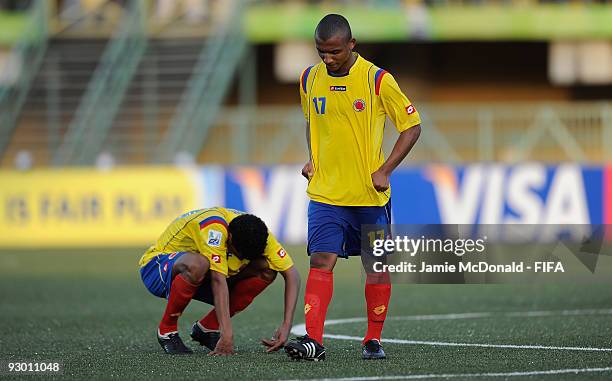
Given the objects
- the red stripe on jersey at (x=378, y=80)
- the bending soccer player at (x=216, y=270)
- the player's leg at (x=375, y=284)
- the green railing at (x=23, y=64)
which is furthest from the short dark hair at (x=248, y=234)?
the green railing at (x=23, y=64)

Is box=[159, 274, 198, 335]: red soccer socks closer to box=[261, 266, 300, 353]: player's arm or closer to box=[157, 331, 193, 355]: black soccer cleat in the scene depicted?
box=[157, 331, 193, 355]: black soccer cleat

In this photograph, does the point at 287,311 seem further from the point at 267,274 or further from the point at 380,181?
the point at 380,181

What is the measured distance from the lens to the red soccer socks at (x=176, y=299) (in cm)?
885

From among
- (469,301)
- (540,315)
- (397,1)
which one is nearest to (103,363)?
(540,315)

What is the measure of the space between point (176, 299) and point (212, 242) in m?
0.49

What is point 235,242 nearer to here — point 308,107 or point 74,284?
point 308,107

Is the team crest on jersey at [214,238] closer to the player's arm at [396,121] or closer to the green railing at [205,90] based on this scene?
the player's arm at [396,121]

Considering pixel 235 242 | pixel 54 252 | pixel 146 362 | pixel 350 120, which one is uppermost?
pixel 350 120

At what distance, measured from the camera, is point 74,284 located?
15.9 m

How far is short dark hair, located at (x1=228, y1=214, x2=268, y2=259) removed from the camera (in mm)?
8641

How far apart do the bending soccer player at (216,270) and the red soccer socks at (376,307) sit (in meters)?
0.51

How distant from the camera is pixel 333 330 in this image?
1063cm

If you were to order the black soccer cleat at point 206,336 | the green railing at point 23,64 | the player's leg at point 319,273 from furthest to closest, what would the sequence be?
the green railing at point 23,64 < the black soccer cleat at point 206,336 < the player's leg at point 319,273

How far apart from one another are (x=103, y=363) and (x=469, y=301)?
18.3ft
